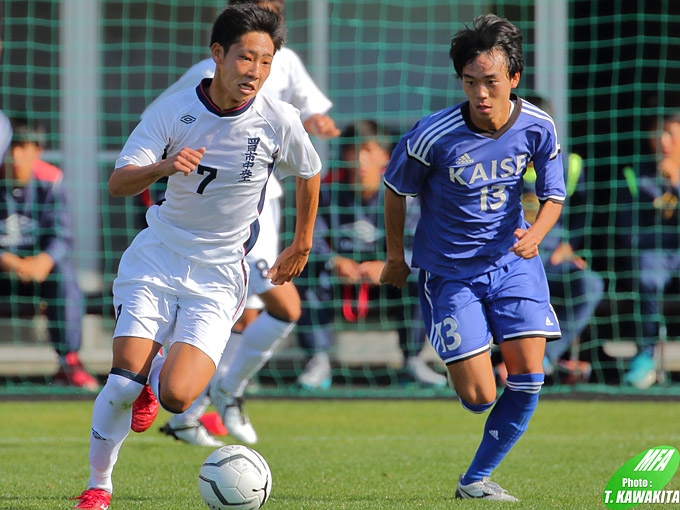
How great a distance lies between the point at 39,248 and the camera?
884 cm

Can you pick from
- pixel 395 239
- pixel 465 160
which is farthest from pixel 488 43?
pixel 395 239

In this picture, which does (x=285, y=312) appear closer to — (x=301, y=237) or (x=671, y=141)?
(x=301, y=237)

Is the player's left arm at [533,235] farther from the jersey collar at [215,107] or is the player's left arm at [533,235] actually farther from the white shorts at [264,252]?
the white shorts at [264,252]

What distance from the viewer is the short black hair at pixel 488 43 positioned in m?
4.49

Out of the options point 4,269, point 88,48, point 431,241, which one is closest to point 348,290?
point 4,269

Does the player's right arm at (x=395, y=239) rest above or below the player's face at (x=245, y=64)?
below

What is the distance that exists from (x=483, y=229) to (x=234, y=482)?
4.94 ft

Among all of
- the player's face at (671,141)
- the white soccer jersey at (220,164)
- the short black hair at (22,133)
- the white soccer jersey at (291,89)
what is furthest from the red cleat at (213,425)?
the player's face at (671,141)

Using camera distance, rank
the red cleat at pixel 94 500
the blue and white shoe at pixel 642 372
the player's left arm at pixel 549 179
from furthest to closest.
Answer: the blue and white shoe at pixel 642 372, the player's left arm at pixel 549 179, the red cleat at pixel 94 500

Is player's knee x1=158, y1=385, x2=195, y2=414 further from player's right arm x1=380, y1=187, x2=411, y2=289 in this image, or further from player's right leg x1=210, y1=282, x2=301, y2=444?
player's right leg x1=210, y1=282, x2=301, y2=444

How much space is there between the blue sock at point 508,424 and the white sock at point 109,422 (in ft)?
4.56

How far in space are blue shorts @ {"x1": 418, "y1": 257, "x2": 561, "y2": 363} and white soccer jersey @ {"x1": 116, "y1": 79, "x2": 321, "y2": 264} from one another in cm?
80

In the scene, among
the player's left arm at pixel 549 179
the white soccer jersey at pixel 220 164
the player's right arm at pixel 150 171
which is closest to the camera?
the player's right arm at pixel 150 171

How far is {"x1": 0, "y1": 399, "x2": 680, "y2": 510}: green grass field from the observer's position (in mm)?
4566
